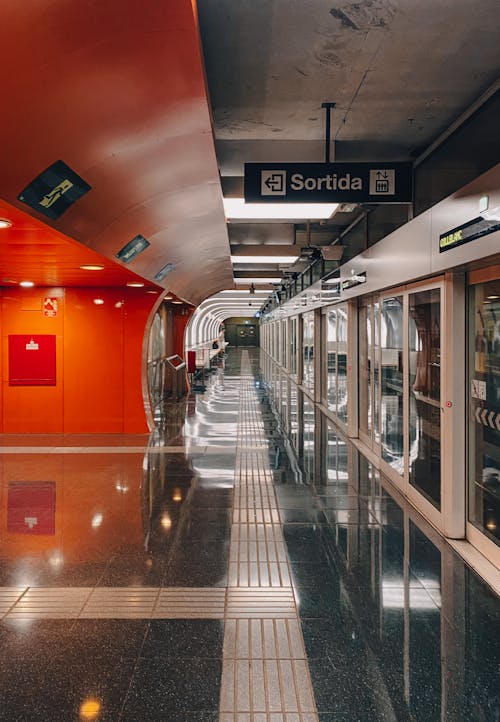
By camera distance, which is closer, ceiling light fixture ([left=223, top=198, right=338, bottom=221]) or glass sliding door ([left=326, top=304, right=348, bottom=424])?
ceiling light fixture ([left=223, top=198, right=338, bottom=221])

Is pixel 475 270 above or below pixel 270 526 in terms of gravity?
above

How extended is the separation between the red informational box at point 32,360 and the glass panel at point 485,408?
6.51 metres

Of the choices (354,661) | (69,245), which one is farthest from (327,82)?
(354,661)

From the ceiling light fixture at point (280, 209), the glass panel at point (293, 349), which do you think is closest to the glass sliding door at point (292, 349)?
the glass panel at point (293, 349)

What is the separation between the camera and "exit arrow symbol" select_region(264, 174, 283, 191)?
4.59 meters

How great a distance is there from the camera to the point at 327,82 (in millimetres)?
4148

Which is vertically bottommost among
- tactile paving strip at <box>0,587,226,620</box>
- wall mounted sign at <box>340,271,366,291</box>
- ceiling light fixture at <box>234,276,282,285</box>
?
tactile paving strip at <box>0,587,226,620</box>

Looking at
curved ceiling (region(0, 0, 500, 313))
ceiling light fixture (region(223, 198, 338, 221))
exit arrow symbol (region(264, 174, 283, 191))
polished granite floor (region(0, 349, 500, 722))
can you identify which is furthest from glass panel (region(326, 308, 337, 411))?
exit arrow symbol (region(264, 174, 283, 191))

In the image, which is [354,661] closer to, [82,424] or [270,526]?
[270,526]

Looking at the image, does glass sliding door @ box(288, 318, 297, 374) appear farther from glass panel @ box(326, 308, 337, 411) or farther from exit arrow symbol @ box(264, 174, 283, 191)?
exit arrow symbol @ box(264, 174, 283, 191)

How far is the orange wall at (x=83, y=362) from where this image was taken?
28.4ft

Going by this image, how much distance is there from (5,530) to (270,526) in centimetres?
216

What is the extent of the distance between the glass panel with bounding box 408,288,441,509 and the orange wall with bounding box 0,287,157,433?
4.76m

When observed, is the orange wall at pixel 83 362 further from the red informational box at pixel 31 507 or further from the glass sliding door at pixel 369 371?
the glass sliding door at pixel 369 371
